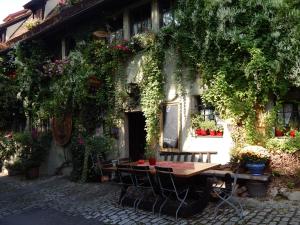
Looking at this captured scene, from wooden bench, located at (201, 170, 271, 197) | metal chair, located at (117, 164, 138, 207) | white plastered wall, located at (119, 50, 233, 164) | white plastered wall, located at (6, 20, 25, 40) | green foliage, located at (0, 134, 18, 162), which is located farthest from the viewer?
white plastered wall, located at (6, 20, 25, 40)

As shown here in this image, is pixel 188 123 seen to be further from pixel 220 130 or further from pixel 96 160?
pixel 96 160

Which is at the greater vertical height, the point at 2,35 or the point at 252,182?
the point at 2,35

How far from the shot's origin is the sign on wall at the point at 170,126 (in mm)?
9328

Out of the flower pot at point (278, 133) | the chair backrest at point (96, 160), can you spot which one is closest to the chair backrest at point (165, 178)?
the flower pot at point (278, 133)

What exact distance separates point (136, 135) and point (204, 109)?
3.17 meters

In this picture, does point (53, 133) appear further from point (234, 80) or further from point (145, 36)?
point (234, 80)

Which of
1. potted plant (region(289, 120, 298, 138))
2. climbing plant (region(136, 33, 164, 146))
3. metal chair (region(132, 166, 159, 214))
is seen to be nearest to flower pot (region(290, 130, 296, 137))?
potted plant (region(289, 120, 298, 138))

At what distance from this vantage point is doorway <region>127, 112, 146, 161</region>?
1122 centimetres

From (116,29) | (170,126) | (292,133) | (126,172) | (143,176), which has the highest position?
(116,29)

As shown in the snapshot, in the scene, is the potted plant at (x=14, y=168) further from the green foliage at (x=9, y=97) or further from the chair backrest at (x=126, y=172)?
the chair backrest at (x=126, y=172)

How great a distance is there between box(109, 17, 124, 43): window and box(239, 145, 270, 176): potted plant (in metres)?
5.69

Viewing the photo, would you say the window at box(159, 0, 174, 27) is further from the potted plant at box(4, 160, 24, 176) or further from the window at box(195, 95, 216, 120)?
the potted plant at box(4, 160, 24, 176)

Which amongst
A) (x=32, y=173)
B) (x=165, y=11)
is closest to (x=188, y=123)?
(x=165, y=11)

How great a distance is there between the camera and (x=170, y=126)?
9.49m
